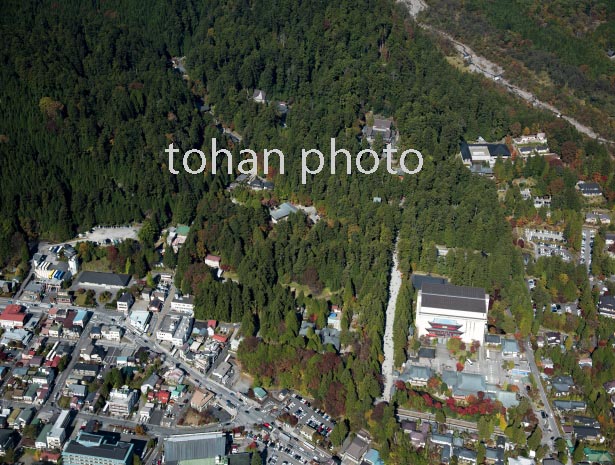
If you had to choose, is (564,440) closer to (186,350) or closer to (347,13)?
(186,350)

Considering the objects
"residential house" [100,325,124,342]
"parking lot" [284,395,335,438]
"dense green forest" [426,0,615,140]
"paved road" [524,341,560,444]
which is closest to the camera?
"paved road" [524,341,560,444]

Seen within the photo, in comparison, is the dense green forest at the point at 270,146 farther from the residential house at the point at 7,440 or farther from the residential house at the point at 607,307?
the residential house at the point at 7,440

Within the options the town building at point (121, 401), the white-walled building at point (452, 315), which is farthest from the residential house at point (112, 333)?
the white-walled building at point (452, 315)

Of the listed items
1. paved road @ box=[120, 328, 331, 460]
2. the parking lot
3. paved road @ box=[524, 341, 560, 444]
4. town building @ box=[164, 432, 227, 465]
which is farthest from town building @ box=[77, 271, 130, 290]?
paved road @ box=[524, 341, 560, 444]

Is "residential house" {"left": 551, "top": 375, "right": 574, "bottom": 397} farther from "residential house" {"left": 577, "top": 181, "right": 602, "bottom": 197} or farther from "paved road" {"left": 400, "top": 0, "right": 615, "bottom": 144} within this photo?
"paved road" {"left": 400, "top": 0, "right": 615, "bottom": 144}

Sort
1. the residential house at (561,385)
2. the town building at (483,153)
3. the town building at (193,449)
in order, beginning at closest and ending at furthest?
the town building at (193,449) → the residential house at (561,385) → the town building at (483,153)

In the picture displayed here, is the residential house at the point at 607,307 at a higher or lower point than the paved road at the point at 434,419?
higher

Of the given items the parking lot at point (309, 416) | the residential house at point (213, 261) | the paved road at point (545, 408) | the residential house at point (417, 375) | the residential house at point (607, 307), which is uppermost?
the residential house at point (607, 307)

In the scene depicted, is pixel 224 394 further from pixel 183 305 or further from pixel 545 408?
pixel 545 408
